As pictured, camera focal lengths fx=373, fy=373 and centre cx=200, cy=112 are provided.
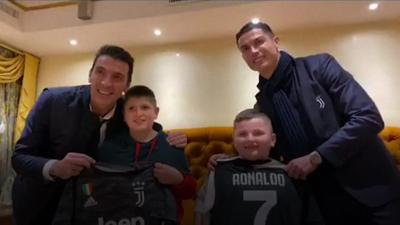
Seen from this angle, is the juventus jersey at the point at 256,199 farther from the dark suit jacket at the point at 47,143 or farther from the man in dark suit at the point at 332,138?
the dark suit jacket at the point at 47,143

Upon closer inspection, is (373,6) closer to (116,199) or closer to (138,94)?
(138,94)

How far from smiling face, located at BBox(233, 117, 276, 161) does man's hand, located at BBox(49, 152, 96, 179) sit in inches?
24.1

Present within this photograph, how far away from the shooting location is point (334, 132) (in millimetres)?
1444

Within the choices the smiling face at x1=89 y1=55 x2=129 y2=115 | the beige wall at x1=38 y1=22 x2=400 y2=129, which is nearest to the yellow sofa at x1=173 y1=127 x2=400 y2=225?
the beige wall at x1=38 y1=22 x2=400 y2=129

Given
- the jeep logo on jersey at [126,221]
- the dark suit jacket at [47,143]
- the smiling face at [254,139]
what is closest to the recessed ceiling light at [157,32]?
the dark suit jacket at [47,143]

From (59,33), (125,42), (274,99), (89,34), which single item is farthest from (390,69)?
(59,33)

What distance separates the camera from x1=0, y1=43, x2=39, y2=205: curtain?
3.86 meters

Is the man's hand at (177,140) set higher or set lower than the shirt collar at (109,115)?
lower

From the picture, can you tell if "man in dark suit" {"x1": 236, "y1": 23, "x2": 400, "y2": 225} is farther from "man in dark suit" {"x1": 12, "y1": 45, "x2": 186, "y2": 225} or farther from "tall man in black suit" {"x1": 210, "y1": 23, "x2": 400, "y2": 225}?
"man in dark suit" {"x1": 12, "y1": 45, "x2": 186, "y2": 225}

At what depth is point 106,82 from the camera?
1.61 m

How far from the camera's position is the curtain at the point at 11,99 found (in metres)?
3.86

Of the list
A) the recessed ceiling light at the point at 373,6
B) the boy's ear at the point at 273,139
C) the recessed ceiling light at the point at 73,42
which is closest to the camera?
the boy's ear at the point at 273,139

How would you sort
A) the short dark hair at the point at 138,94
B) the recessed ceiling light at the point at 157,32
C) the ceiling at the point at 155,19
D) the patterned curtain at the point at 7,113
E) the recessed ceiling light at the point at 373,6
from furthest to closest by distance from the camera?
the patterned curtain at the point at 7,113 < the recessed ceiling light at the point at 157,32 < the ceiling at the point at 155,19 < the recessed ceiling light at the point at 373,6 < the short dark hair at the point at 138,94

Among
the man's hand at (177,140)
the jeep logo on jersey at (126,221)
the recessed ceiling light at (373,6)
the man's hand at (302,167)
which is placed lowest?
the jeep logo on jersey at (126,221)
